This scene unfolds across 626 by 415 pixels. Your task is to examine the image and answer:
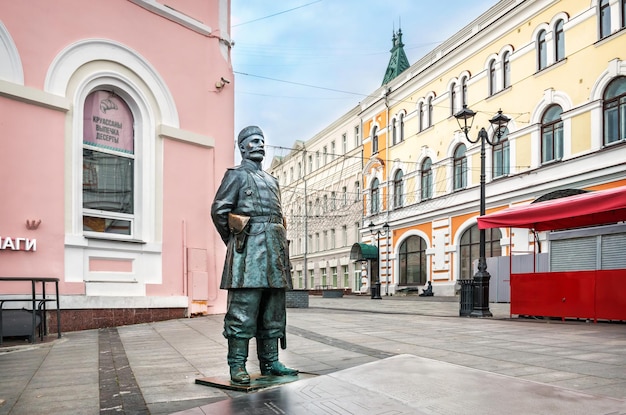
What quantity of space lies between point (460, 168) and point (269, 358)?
25.9 metres

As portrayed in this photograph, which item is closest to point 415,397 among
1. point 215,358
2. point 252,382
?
point 252,382

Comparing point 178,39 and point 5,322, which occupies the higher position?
point 178,39

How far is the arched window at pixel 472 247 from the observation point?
2605 cm

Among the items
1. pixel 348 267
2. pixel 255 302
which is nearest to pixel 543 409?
pixel 255 302

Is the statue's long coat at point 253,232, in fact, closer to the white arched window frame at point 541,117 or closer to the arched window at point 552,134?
the white arched window frame at point 541,117

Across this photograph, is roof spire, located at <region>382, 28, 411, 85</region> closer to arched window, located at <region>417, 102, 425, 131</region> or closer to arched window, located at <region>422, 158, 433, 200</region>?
arched window, located at <region>417, 102, 425, 131</region>

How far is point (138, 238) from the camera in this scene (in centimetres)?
1101

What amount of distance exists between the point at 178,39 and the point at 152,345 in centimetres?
732

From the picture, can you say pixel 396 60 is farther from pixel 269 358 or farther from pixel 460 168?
pixel 269 358

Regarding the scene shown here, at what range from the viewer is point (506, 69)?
25938 mm

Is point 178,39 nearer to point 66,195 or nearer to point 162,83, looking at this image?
point 162,83

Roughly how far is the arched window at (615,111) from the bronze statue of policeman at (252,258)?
18030 mm

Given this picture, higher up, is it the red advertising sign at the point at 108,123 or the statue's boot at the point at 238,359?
the red advertising sign at the point at 108,123

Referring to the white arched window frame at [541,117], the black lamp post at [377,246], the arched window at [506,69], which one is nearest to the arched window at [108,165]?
the white arched window frame at [541,117]
